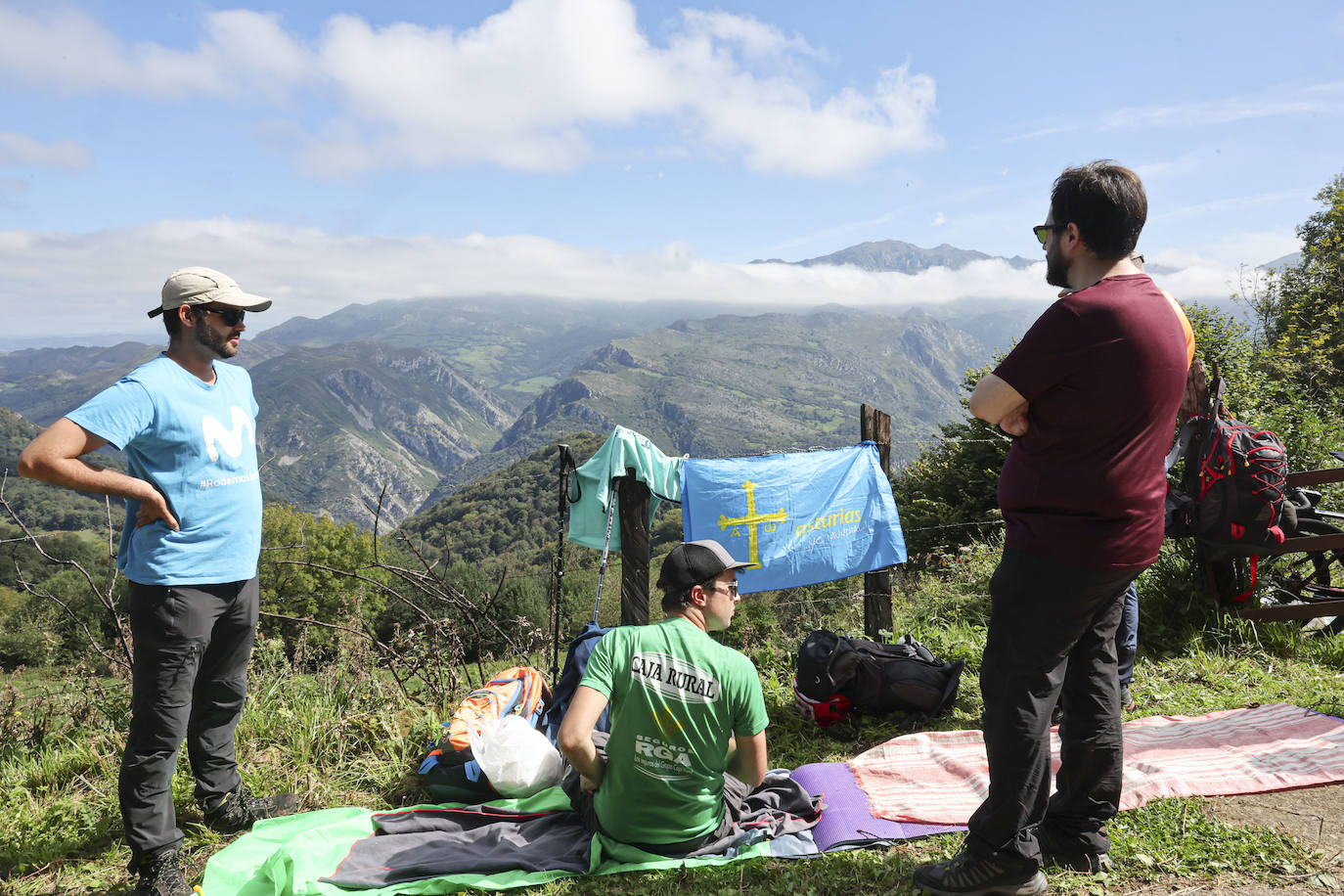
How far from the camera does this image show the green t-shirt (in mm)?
2672

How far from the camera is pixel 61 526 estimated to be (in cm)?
9856

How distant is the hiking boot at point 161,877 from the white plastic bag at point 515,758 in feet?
3.94

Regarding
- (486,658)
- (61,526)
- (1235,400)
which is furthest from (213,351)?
(61,526)

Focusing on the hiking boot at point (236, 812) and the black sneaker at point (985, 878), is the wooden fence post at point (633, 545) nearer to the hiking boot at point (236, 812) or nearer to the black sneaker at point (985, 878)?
the hiking boot at point (236, 812)

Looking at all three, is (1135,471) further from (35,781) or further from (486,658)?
(35,781)

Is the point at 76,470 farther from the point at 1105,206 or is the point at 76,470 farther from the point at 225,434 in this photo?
the point at 1105,206

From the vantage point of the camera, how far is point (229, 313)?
10.3 ft

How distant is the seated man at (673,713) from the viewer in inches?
105

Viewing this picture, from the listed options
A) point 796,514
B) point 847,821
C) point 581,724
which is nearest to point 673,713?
point 581,724

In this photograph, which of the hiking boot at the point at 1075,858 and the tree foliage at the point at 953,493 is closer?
the hiking boot at the point at 1075,858

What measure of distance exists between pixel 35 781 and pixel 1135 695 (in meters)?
6.18

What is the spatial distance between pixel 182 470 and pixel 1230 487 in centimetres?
535

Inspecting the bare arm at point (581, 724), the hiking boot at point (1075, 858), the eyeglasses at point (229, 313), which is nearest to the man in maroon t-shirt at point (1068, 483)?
the hiking boot at point (1075, 858)

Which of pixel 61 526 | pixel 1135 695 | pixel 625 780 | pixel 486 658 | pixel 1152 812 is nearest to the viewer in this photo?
pixel 625 780
